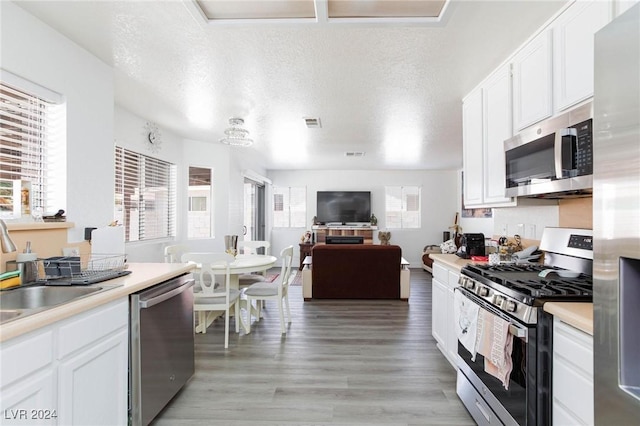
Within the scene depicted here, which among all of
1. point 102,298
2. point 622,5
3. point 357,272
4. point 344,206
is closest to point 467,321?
point 622,5

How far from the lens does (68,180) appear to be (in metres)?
2.06

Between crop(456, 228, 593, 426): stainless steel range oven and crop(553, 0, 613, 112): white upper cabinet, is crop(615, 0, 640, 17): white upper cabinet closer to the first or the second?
crop(553, 0, 613, 112): white upper cabinet

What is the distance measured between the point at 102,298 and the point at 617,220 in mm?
2051

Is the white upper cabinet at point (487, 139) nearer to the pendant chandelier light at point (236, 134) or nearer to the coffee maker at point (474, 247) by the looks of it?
the coffee maker at point (474, 247)

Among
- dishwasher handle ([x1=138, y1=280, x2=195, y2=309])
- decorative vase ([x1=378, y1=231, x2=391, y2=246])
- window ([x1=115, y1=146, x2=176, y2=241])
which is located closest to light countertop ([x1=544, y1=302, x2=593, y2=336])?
dishwasher handle ([x1=138, y1=280, x2=195, y2=309])

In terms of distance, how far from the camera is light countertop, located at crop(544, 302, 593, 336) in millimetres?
1110

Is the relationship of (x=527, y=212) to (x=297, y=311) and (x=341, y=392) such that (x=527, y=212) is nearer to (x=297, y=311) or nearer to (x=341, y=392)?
(x=341, y=392)

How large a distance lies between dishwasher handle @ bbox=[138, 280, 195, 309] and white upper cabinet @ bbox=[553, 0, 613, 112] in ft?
8.63

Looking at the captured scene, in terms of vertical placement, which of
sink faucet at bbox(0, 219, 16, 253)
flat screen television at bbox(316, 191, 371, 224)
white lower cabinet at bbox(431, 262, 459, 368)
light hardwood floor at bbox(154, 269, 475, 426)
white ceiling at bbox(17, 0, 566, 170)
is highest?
white ceiling at bbox(17, 0, 566, 170)

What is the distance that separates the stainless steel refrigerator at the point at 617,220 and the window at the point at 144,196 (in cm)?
411

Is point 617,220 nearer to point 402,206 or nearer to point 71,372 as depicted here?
point 71,372

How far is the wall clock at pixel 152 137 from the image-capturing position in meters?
3.87

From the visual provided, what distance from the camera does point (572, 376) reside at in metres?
1.20

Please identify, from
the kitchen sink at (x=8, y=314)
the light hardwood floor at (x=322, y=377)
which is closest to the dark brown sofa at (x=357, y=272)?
the light hardwood floor at (x=322, y=377)
